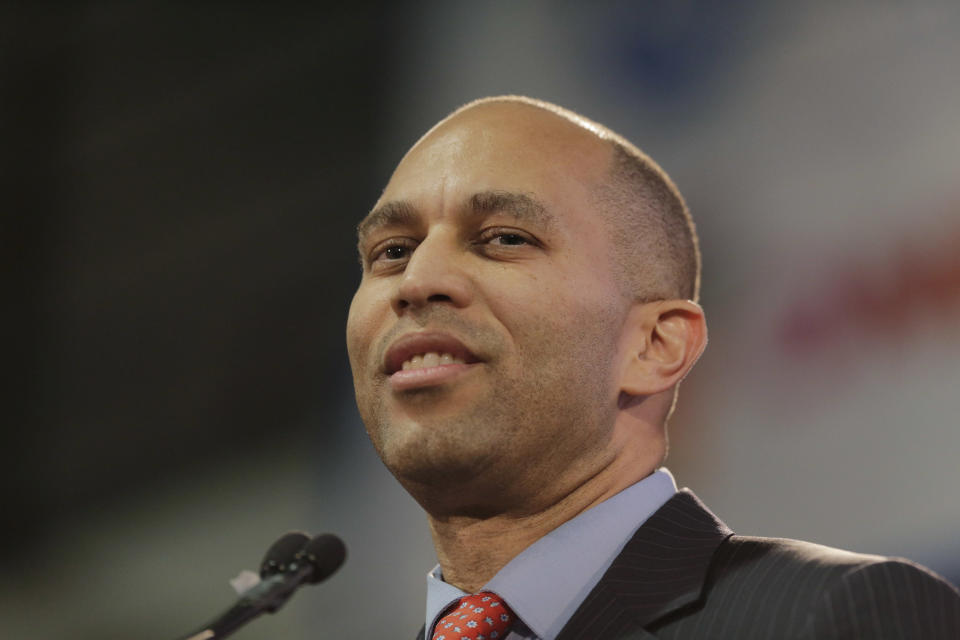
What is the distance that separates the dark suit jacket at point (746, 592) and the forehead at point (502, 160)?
0.70m

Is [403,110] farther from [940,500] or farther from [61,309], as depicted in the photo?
[940,500]

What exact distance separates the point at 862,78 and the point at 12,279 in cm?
355

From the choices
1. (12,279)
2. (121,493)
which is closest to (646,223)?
(121,493)

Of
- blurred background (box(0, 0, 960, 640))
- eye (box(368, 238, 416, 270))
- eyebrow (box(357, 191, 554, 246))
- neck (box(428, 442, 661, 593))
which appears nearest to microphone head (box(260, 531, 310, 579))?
neck (box(428, 442, 661, 593))

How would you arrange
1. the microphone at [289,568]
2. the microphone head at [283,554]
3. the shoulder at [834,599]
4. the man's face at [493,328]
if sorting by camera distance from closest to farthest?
1. the shoulder at [834,599]
2. the microphone at [289,568]
3. the microphone head at [283,554]
4. the man's face at [493,328]

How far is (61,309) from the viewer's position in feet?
13.7

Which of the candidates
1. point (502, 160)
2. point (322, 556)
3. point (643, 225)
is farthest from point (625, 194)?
point (322, 556)

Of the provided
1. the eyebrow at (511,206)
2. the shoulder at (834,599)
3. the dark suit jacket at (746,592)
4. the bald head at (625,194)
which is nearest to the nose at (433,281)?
the eyebrow at (511,206)

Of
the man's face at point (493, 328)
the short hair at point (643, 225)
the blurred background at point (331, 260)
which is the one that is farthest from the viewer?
the blurred background at point (331, 260)

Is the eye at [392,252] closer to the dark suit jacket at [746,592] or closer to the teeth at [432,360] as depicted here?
the teeth at [432,360]

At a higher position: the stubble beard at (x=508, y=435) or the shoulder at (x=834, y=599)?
the stubble beard at (x=508, y=435)

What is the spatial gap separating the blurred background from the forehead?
44.9 inches

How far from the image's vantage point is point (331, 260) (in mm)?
3977

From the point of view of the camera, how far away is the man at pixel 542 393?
65.2 inches
